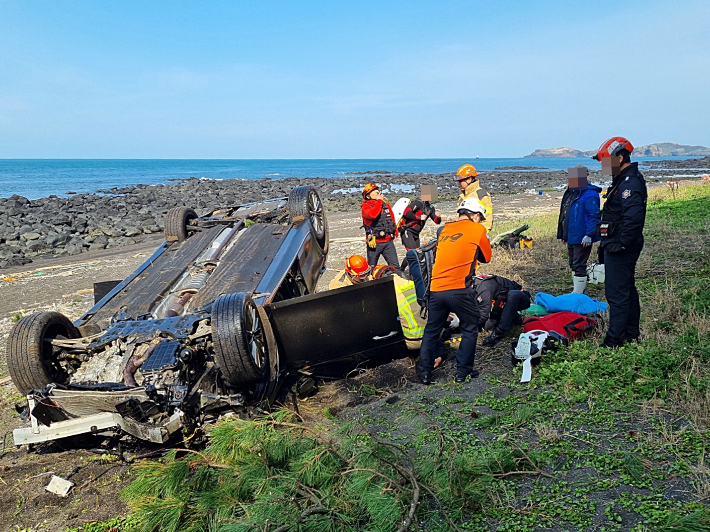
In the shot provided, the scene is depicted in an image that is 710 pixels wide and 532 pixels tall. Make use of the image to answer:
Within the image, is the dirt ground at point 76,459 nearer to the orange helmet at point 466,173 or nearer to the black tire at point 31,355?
the black tire at point 31,355

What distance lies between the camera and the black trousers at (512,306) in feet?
17.3

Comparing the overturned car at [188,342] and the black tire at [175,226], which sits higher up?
the black tire at [175,226]

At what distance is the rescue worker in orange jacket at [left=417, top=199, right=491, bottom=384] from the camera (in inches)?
176

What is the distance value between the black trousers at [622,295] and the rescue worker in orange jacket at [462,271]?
1061 millimetres

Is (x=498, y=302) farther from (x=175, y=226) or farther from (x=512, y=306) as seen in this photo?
(x=175, y=226)

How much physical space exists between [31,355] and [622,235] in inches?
190

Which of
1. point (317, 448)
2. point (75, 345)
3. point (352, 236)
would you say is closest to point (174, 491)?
point (317, 448)

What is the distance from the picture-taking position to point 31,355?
13.2 ft

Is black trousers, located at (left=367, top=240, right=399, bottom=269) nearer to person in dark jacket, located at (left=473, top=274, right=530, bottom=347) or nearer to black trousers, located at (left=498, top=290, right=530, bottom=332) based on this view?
person in dark jacket, located at (left=473, top=274, right=530, bottom=347)

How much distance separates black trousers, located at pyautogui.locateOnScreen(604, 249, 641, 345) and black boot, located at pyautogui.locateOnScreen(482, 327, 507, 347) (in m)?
1.13

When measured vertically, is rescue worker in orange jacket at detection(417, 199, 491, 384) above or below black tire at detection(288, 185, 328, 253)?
below

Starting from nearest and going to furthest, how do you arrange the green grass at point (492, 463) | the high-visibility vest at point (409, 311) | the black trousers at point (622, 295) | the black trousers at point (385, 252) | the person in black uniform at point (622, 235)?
1. the green grass at point (492, 463)
2. the person in black uniform at point (622, 235)
3. the black trousers at point (622, 295)
4. the high-visibility vest at point (409, 311)
5. the black trousers at point (385, 252)

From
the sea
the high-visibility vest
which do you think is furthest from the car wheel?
the sea

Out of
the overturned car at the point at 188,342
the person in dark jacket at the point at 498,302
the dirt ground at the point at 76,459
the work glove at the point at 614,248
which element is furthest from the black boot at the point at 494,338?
the work glove at the point at 614,248
